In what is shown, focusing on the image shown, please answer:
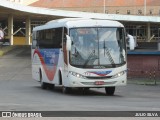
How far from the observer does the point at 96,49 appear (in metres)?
21.5

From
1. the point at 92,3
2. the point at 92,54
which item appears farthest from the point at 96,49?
the point at 92,3

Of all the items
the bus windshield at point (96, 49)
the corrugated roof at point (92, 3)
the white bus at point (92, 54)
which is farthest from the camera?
the corrugated roof at point (92, 3)

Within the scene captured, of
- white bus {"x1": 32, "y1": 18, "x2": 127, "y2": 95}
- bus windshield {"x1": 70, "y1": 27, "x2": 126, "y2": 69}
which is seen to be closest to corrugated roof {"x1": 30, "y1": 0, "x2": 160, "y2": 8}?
white bus {"x1": 32, "y1": 18, "x2": 127, "y2": 95}

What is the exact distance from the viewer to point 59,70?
23.1 m

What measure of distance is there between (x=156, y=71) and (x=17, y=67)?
597 inches

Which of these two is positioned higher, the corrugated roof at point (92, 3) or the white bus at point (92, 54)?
the corrugated roof at point (92, 3)

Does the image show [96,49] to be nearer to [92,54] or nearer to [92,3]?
[92,54]

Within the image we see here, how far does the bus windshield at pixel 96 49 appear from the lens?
21484 millimetres

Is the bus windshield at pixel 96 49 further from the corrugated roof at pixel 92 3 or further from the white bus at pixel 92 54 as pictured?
the corrugated roof at pixel 92 3

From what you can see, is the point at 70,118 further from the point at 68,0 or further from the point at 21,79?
the point at 68,0

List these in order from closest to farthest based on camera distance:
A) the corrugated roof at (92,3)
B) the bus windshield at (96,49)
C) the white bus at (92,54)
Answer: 1. the white bus at (92,54)
2. the bus windshield at (96,49)
3. the corrugated roof at (92,3)

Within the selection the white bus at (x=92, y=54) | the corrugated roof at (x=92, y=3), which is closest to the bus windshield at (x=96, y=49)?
the white bus at (x=92, y=54)

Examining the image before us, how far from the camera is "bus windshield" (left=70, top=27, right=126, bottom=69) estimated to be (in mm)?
21484

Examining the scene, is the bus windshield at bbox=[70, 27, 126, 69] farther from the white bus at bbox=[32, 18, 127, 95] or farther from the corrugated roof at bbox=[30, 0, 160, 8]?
the corrugated roof at bbox=[30, 0, 160, 8]
